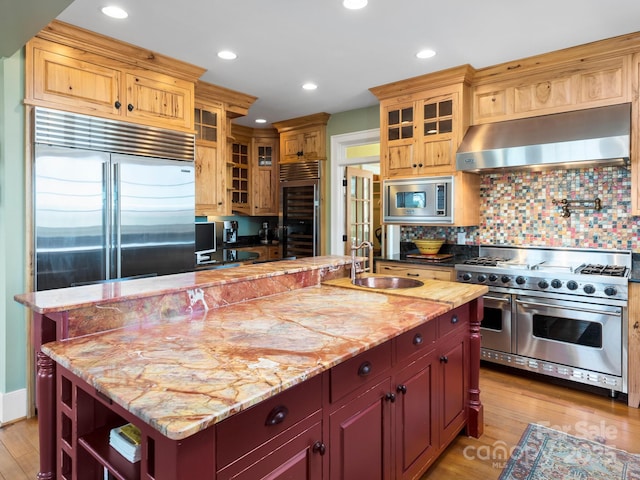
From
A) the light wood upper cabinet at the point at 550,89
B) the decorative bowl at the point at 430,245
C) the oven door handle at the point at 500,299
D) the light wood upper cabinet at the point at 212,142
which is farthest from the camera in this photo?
the decorative bowl at the point at 430,245

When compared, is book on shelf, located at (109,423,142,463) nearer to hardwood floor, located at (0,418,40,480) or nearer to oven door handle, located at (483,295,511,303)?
hardwood floor, located at (0,418,40,480)

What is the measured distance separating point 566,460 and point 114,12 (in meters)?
3.82

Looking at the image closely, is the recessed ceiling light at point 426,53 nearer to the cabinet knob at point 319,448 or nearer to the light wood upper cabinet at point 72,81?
the light wood upper cabinet at point 72,81

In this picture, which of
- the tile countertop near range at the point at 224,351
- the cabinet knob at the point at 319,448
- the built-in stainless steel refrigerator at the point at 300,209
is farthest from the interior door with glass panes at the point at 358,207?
the cabinet knob at the point at 319,448

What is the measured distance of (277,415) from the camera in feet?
3.82

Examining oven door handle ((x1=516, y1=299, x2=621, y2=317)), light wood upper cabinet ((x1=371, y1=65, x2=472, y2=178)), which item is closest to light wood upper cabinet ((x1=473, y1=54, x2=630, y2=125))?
light wood upper cabinet ((x1=371, y1=65, x2=472, y2=178))

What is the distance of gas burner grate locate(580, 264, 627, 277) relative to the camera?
3020 millimetres

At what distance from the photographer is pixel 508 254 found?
389cm

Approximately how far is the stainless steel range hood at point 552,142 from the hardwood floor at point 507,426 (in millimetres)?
1780

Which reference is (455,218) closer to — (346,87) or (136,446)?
(346,87)

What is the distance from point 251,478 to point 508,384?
9.22 feet

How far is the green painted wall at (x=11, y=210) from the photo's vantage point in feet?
8.84

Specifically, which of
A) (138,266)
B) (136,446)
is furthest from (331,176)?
(136,446)

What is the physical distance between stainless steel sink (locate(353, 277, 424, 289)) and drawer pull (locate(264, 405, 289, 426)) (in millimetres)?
1492
